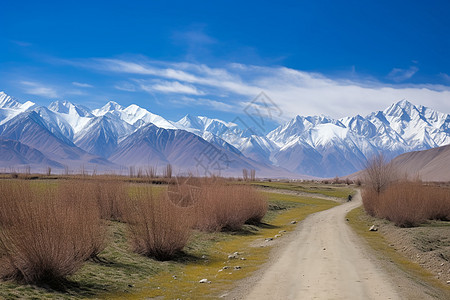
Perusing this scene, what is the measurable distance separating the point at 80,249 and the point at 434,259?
1482 centimetres

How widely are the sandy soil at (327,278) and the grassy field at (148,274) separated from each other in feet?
3.50

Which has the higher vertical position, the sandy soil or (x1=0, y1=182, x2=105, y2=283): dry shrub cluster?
(x1=0, y1=182, x2=105, y2=283): dry shrub cluster

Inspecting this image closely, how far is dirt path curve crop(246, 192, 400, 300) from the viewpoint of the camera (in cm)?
1226

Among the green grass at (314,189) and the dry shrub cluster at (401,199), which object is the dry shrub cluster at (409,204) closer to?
the dry shrub cluster at (401,199)

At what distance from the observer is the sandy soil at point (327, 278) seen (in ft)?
40.3

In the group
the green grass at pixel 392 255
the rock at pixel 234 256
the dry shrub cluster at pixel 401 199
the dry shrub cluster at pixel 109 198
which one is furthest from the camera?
the dry shrub cluster at pixel 401 199

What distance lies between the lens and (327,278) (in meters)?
14.2

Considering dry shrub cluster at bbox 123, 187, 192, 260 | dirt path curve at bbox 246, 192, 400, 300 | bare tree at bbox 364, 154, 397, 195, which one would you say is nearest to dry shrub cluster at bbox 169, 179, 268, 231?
dirt path curve at bbox 246, 192, 400, 300

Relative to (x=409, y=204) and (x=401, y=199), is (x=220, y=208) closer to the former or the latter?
(x=401, y=199)

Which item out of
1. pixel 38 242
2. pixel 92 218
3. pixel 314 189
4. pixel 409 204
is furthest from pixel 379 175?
pixel 314 189

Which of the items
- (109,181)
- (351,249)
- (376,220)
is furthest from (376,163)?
(109,181)

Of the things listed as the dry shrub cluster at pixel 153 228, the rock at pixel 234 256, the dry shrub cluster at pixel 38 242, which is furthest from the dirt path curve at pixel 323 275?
the dry shrub cluster at pixel 38 242

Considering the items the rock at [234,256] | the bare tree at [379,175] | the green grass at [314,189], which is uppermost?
the bare tree at [379,175]

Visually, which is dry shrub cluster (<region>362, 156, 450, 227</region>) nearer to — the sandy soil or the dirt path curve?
the dirt path curve
